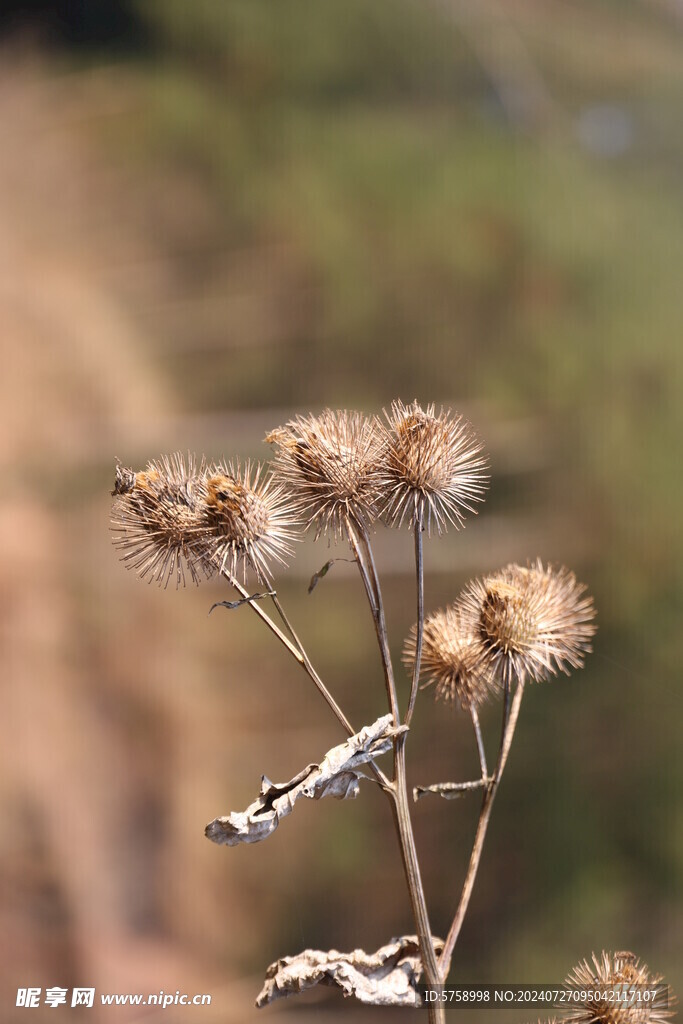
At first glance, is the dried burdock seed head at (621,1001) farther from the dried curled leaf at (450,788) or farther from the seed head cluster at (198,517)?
the seed head cluster at (198,517)

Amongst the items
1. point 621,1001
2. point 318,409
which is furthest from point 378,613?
point 318,409

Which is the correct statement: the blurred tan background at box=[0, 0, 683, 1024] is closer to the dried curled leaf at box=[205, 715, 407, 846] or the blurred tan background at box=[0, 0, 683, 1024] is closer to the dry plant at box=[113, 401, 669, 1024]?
the dry plant at box=[113, 401, 669, 1024]

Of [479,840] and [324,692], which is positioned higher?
[324,692]

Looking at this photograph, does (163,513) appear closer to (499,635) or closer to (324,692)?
(324,692)

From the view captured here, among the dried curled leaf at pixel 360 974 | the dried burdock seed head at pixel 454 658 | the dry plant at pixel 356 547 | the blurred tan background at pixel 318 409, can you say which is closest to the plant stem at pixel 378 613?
the dry plant at pixel 356 547

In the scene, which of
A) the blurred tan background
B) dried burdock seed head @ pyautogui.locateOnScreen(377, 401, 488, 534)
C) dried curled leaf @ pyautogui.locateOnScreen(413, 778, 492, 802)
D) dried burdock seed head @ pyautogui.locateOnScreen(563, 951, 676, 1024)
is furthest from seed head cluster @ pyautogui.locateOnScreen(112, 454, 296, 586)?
the blurred tan background

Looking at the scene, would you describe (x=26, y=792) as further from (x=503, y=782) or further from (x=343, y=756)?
(x=343, y=756)

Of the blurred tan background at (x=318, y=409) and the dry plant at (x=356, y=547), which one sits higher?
the blurred tan background at (x=318, y=409)
